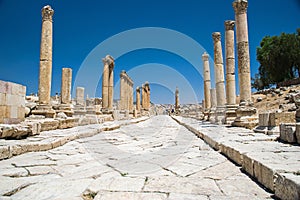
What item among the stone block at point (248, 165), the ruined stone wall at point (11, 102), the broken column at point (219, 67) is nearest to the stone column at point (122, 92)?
the broken column at point (219, 67)

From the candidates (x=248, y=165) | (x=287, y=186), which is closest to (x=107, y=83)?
(x=248, y=165)

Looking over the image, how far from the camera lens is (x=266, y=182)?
8.45 feet

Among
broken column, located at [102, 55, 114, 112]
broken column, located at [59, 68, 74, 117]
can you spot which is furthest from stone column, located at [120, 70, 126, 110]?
broken column, located at [59, 68, 74, 117]

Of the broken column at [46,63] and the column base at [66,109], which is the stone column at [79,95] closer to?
the column base at [66,109]

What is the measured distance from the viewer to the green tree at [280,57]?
113ft

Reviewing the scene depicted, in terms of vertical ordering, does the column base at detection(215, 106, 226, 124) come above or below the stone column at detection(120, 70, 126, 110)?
below

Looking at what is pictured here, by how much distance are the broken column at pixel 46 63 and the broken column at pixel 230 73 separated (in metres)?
8.75

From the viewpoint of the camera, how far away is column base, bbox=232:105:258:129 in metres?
8.82

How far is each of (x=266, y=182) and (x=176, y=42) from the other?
1171cm

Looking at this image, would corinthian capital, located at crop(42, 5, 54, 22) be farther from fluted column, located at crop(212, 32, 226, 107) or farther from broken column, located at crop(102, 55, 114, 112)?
fluted column, located at crop(212, 32, 226, 107)

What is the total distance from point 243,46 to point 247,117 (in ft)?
10.6

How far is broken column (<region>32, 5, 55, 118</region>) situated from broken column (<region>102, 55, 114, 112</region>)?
24.2ft

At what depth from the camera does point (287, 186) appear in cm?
212

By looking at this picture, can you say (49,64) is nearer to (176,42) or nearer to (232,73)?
(176,42)
